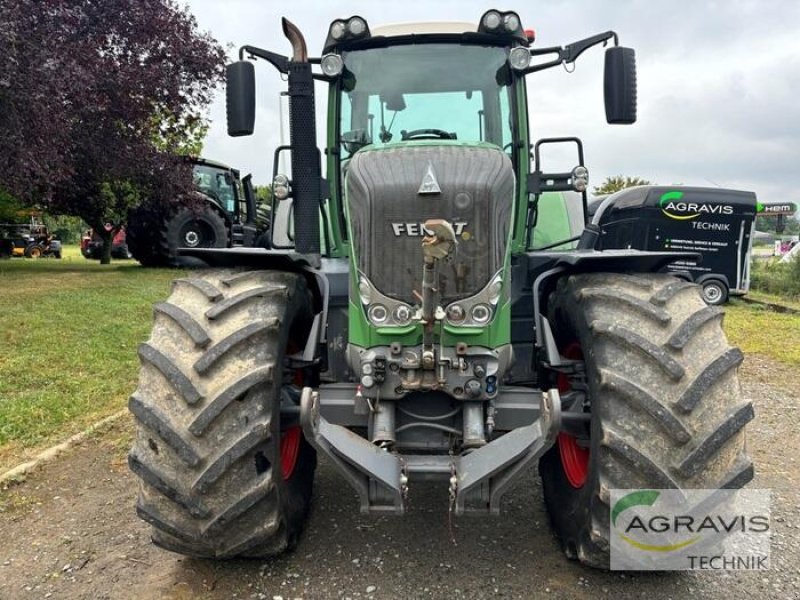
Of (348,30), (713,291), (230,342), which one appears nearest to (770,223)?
(713,291)

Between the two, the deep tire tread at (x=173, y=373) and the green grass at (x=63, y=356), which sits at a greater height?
the deep tire tread at (x=173, y=373)

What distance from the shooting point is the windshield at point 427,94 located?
356 centimetres

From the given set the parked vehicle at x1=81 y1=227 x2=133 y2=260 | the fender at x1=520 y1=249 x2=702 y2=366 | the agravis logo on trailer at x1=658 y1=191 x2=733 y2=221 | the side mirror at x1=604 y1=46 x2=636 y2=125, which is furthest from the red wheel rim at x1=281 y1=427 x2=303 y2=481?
the parked vehicle at x1=81 y1=227 x2=133 y2=260

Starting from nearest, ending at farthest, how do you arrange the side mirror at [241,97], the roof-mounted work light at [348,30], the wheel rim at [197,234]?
the side mirror at [241,97] → the roof-mounted work light at [348,30] → the wheel rim at [197,234]

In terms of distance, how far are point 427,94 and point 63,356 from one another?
191 inches

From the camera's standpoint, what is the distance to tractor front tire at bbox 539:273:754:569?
7.51 feet

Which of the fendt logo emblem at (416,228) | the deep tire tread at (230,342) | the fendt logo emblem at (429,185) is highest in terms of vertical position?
the fendt logo emblem at (429,185)

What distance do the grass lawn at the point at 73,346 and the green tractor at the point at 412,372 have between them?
86.6 inches

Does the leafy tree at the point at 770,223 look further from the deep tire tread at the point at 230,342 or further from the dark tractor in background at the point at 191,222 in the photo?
the deep tire tread at the point at 230,342

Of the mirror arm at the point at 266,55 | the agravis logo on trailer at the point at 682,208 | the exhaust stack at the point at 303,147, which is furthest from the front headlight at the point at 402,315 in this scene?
the agravis logo on trailer at the point at 682,208

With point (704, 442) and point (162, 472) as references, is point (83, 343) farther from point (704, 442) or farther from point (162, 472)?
point (704, 442)

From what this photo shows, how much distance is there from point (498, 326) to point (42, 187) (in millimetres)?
11950

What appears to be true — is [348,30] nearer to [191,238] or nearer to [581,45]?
[581,45]

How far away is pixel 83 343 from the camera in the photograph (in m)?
6.93
